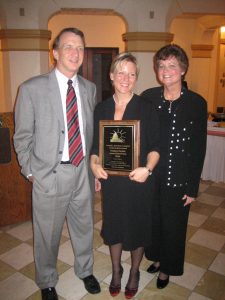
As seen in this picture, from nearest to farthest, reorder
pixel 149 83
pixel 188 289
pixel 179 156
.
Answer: pixel 179 156 → pixel 188 289 → pixel 149 83

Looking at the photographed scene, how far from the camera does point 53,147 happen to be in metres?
2.04

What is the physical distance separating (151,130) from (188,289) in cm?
147

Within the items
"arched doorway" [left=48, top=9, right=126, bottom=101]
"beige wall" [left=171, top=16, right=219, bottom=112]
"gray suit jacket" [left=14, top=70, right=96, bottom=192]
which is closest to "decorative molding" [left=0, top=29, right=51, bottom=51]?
"arched doorway" [left=48, top=9, right=126, bottom=101]

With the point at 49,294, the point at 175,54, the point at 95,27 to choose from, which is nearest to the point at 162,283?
the point at 49,294

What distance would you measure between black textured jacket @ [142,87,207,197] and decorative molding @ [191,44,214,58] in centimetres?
793

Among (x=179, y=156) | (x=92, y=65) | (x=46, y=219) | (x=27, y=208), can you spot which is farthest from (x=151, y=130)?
(x=92, y=65)

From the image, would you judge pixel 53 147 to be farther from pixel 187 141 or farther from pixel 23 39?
pixel 23 39

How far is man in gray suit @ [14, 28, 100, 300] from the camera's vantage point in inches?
79.9

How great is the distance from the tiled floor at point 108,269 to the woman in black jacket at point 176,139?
0.56m

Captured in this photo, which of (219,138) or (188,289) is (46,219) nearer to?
(188,289)

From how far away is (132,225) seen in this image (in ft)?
7.14

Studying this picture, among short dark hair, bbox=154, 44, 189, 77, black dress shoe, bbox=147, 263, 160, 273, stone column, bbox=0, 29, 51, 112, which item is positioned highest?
stone column, bbox=0, 29, 51, 112

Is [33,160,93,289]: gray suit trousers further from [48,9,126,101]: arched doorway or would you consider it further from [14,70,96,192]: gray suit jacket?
[48,9,126,101]: arched doorway

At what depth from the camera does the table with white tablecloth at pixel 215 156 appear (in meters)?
4.87
